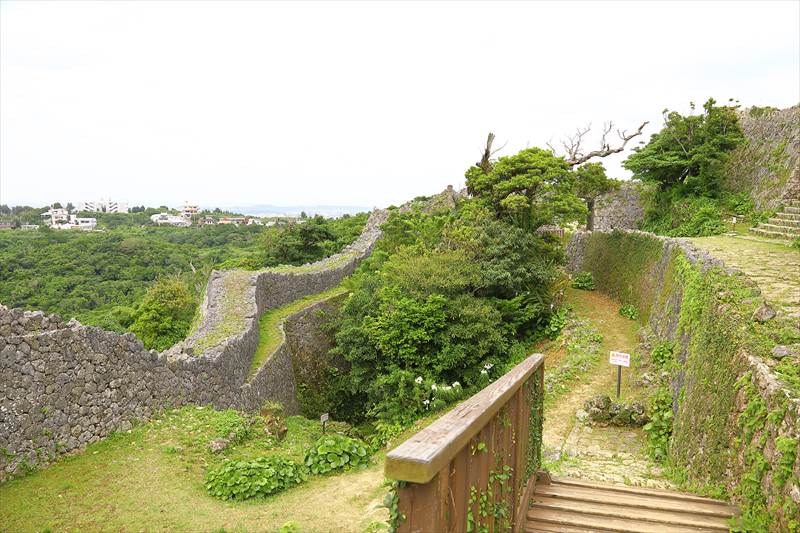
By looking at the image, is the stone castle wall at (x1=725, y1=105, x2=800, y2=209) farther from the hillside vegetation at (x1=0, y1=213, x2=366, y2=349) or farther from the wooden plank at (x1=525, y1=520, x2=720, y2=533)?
the hillside vegetation at (x1=0, y1=213, x2=366, y2=349)

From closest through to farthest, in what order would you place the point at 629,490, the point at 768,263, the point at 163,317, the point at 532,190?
1. the point at 629,490
2. the point at 768,263
3. the point at 163,317
4. the point at 532,190

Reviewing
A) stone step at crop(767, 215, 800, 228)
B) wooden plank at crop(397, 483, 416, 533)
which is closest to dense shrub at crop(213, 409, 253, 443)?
wooden plank at crop(397, 483, 416, 533)

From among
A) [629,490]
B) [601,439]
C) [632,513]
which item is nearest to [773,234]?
[601,439]

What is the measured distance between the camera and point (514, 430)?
342cm

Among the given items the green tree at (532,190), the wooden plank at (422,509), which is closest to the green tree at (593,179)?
the green tree at (532,190)

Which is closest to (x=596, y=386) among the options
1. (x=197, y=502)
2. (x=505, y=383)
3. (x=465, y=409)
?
(x=197, y=502)

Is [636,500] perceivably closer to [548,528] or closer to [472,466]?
[548,528]

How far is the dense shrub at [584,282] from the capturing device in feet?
66.2

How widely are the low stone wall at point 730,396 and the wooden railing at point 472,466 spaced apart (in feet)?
5.88

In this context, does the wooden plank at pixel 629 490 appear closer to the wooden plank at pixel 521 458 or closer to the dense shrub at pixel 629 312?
the wooden plank at pixel 521 458

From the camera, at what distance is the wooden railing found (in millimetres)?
A: 1822

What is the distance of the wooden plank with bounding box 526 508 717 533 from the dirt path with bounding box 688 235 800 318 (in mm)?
3710

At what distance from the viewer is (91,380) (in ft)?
25.0

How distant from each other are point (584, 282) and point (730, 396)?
1543cm
